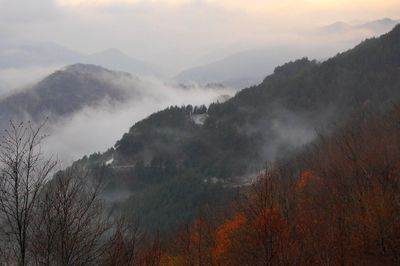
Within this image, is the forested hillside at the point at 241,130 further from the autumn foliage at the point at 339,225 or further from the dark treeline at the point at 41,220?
the dark treeline at the point at 41,220

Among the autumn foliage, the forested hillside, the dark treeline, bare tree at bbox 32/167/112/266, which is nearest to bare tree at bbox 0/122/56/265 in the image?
the dark treeline

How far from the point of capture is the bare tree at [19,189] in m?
9.20

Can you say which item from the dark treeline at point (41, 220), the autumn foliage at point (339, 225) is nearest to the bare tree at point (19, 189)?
the dark treeline at point (41, 220)

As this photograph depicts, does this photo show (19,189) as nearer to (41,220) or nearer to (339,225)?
(41,220)

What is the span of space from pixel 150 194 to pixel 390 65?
62.8 meters

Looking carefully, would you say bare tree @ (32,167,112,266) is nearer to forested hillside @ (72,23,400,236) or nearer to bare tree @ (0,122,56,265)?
bare tree @ (0,122,56,265)

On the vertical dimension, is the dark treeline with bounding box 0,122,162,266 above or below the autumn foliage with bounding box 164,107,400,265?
above

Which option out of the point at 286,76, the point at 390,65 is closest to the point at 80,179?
the point at 390,65

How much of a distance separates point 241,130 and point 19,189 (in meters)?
121

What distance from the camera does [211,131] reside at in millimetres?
132250

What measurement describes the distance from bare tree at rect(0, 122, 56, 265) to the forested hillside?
274ft

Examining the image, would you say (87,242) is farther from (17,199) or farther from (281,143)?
(281,143)

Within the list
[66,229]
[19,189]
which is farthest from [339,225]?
[19,189]

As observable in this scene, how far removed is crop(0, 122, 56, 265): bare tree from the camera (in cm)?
920
